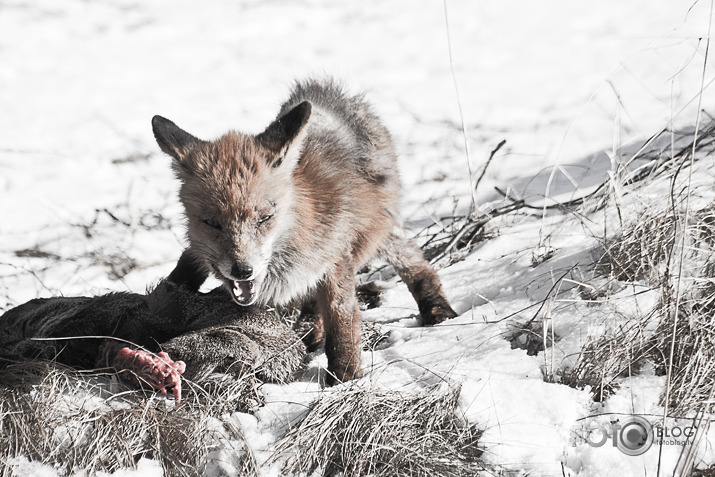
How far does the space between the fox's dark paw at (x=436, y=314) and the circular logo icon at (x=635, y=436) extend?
139cm

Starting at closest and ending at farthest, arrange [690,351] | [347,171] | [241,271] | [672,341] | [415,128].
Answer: [672,341] → [690,351] → [241,271] → [347,171] → [415,128]

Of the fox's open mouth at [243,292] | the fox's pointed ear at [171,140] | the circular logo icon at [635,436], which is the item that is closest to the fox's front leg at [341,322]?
the fox's open mouth at [243,292]

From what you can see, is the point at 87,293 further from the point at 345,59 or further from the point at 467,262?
the point at 345,59

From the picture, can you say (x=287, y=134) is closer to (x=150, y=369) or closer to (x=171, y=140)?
(x=171, y=140)

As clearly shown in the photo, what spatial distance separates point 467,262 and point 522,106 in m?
3.14

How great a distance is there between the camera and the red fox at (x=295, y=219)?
3.20 metres

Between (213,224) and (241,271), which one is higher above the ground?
(213,224)

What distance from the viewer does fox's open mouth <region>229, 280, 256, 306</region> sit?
332cm

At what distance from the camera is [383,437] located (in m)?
2.56

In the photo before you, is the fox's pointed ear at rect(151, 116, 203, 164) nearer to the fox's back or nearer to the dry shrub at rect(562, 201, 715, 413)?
the fox's back

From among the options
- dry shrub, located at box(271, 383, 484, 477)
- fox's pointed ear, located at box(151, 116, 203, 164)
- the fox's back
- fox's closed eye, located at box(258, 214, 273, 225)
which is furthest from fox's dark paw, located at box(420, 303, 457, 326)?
fox's pointed ear, located at box(151, 116, 203, 164)

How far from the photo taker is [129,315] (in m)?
3.43

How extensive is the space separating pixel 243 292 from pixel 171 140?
90 centimetres

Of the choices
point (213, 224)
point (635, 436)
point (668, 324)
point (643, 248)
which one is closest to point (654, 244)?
point (643, 248)
